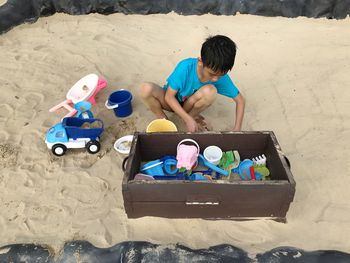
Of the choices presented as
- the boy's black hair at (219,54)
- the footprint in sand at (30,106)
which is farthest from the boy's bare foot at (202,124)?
the footprint in sand at (30,106)

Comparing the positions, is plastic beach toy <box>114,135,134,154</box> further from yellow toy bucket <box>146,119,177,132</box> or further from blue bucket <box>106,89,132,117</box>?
blue bucket <box>106,89,132,117</box>

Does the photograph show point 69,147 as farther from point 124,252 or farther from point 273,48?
point 273,48

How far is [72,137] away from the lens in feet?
7.72

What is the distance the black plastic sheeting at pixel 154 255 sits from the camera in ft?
5.78

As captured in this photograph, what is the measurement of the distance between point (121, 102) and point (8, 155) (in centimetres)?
87

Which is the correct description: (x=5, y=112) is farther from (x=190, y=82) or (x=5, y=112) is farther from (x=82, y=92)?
(x=190, y=82)

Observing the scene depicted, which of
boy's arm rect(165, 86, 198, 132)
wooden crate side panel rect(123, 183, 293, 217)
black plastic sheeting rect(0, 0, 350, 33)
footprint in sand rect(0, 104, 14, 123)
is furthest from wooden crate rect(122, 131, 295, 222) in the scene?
black plastic sheeting rect(0, 0, 350, 33)

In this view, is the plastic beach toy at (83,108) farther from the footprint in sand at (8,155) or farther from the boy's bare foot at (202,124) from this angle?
the boy's bare foot at (202,124)

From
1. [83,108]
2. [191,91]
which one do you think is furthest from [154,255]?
[83,108]

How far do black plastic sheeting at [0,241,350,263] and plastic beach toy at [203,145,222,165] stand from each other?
0.51 metres

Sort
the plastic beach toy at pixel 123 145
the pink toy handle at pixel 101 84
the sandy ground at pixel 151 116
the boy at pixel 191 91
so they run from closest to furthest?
1. the sandy ground at pixel 151 116
2. the boy at pixel 191 91
3. the plastic beach toy at pixel 123 145
4. the pink toy handle at pixel 101 84

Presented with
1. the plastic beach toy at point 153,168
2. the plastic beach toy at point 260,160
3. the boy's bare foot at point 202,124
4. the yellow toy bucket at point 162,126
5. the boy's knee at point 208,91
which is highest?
the boy's knee at point 208,91

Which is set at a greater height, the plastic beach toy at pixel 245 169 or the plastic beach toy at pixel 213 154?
the plastic beach toy at pixel 213 154

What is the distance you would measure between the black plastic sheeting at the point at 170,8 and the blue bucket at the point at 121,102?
1775 millimetres
